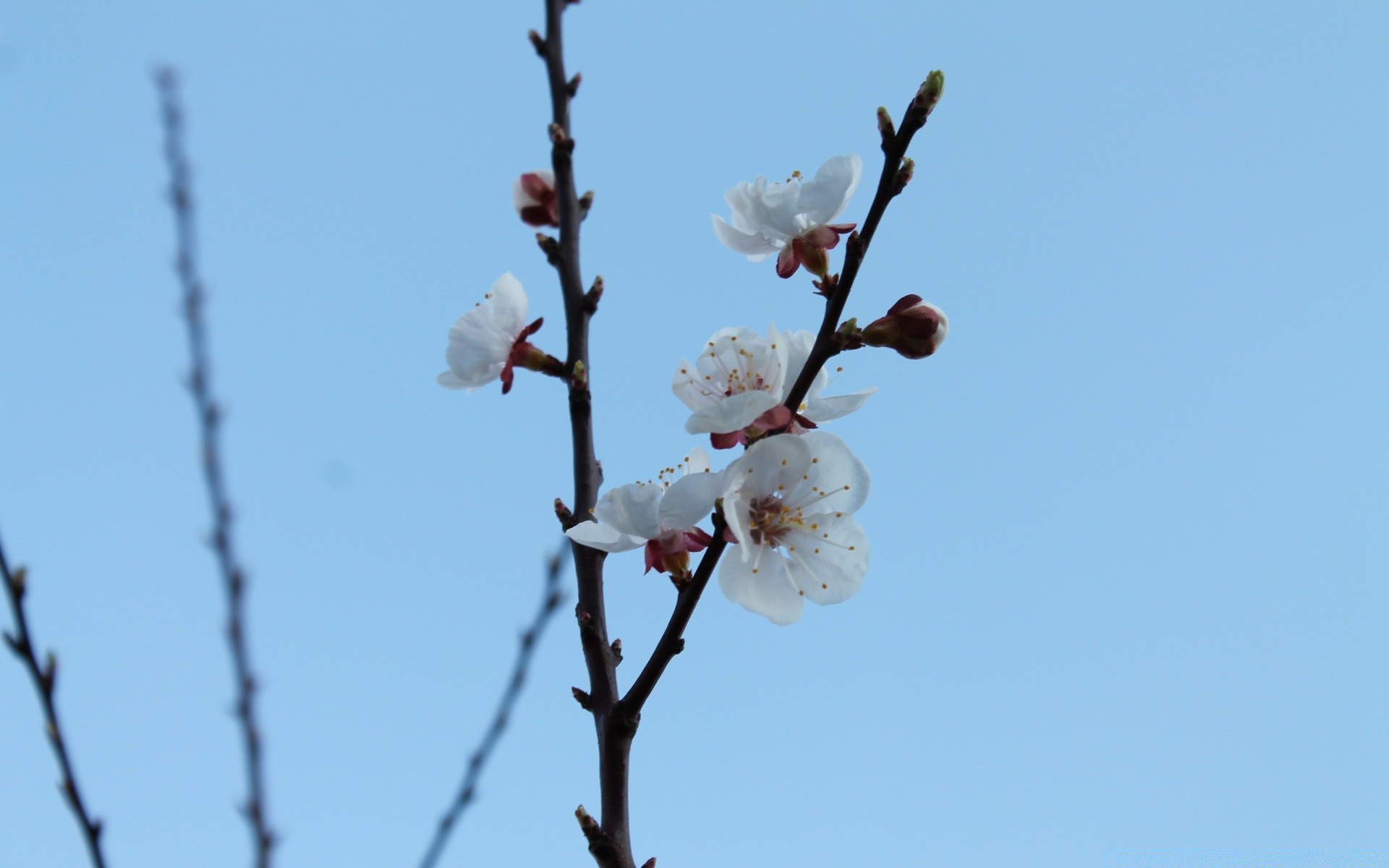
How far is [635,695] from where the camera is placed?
1.15 metres

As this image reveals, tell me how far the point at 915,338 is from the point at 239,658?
92 cm

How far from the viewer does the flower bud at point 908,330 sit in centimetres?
135

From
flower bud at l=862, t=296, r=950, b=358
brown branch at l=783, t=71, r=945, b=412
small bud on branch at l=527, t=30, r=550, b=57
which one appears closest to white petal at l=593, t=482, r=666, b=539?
brown branch at l=783, t=71, r=945, b=412

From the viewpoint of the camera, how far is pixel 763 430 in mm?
1237

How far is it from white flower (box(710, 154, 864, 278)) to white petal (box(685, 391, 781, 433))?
12.9 inches

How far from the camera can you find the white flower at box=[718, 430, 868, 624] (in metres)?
1.30

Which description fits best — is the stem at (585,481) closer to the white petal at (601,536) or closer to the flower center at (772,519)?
the white petal at (601,536)

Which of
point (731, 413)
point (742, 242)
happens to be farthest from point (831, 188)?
point (731, 413)

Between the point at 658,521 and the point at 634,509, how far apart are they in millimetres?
35

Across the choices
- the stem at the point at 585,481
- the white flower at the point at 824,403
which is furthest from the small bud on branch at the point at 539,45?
the white flower at the point at 824,403

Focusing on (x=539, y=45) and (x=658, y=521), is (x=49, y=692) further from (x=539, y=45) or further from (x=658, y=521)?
(x=539, y=45)

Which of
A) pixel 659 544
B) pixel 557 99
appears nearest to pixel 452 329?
pixel 557 99

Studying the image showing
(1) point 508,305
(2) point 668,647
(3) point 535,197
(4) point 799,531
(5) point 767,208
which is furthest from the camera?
(3) point 535,197

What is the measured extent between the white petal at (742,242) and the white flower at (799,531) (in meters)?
0.39
